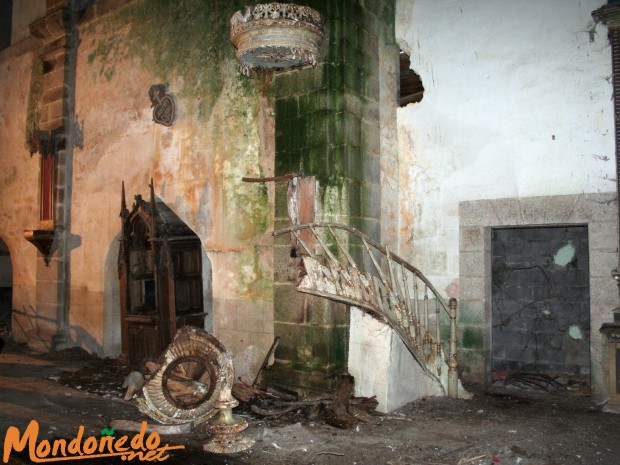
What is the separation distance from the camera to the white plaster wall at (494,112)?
20.4 ft

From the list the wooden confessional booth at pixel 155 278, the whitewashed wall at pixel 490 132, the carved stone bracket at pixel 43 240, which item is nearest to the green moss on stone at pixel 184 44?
the wooden confessional booth at pixel 155 278

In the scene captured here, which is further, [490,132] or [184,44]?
[184,44]

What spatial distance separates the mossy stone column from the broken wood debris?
9.9 inches

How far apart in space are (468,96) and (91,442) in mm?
5692

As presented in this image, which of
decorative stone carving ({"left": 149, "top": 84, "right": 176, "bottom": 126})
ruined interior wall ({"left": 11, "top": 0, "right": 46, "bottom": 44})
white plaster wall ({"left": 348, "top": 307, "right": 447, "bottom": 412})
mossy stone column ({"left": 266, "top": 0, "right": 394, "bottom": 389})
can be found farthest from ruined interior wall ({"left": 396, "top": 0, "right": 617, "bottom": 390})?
ruined interior wall ({"left": 11, "top": 0, "right": 46, "bottom": 44})

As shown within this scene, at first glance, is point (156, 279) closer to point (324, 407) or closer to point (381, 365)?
point (324, 407)

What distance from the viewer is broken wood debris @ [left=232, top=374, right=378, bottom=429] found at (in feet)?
18.6

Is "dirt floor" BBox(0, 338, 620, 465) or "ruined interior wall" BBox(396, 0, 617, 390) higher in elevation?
"ruined interior wall" BBox(396, 0, 617, 390)

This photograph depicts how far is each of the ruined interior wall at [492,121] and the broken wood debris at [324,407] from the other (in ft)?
5.72

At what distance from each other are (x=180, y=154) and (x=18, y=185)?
5.25 meters

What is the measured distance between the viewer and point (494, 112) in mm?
A: 6746

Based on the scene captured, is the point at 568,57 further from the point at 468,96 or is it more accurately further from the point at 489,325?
the point at 489,325

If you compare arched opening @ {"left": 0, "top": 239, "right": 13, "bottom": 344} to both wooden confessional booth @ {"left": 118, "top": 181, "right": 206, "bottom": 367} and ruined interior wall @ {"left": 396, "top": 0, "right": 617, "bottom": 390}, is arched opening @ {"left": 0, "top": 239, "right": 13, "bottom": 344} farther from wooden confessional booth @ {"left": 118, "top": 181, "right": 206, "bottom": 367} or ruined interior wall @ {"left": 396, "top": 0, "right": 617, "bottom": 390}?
ruined interior wall @ {"left": 396, "top": 0, "right": 617, "bottom": 390}

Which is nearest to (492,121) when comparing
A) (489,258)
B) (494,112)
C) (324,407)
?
(494,112)
